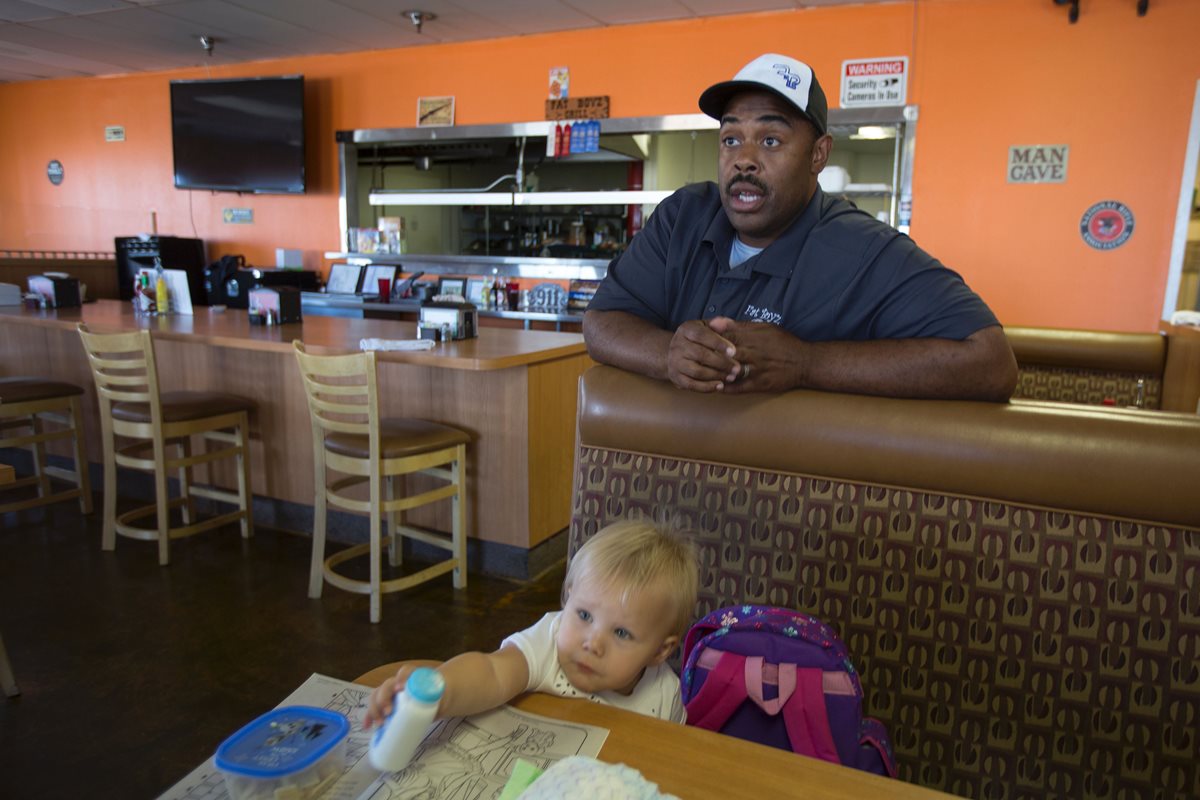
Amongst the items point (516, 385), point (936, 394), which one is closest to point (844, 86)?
point (516, 385)

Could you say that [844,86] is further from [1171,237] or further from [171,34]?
[171,34]

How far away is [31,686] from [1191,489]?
303 centimetres

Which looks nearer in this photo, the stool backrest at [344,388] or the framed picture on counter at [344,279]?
the stool backrest at [344,388]

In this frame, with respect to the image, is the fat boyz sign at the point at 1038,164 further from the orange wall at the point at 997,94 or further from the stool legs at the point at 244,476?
the stool legs at the point at 244,476

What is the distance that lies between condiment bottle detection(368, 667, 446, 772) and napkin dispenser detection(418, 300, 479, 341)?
275 centimetres

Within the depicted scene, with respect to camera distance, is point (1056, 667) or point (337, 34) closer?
point (1056, 667)

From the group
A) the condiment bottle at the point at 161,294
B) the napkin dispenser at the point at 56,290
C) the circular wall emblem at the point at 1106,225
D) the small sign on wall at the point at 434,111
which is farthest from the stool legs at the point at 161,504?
the circular wall emblem at the point at 1106,225

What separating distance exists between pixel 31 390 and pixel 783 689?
13.4 feet

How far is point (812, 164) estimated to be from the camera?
5.56ft

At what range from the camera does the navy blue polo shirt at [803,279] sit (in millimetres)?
1492

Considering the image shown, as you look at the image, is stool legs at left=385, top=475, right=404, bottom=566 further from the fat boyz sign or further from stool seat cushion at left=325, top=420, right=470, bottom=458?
the fat boyz sign

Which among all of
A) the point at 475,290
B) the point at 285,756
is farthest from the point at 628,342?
the point at 475,290

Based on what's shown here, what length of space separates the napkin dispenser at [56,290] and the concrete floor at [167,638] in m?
1.55

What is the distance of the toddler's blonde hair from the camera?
104cm
